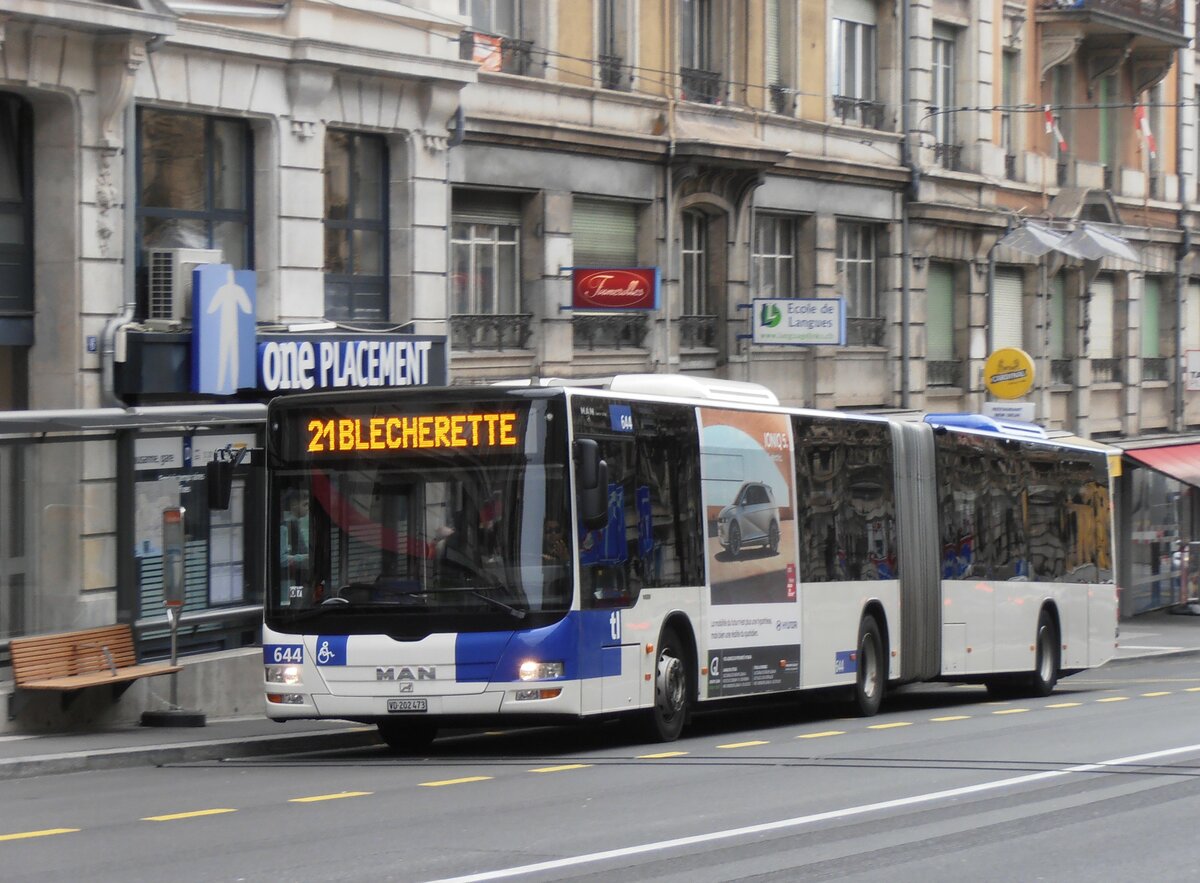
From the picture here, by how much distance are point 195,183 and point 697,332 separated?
1019 centimetres

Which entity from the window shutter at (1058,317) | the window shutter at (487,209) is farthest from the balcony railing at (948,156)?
the window shutter at (487,209)

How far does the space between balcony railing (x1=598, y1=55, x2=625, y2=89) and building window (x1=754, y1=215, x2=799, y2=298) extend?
4.31 m

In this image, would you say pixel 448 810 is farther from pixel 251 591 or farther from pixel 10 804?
pixel 251 591

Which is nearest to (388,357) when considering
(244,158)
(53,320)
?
(244,158)

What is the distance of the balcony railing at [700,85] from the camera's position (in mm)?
28578

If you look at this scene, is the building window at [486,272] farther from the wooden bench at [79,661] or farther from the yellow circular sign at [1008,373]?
the yellow circular sign at [1008,373]

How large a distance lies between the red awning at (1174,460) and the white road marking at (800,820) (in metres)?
25.4

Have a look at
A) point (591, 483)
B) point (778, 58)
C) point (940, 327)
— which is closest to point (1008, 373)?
point (940, 327)

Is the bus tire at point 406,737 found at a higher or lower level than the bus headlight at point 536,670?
lower

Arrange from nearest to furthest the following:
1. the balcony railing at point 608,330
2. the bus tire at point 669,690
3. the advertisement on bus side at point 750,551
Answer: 1. the bus tire at point 669,690
2. the advertisement on bus side at point 750,551
3. the balcony railing at point 608,330

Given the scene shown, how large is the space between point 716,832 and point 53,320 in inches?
418

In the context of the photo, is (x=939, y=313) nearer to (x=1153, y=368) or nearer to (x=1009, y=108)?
(x=1009, y=108)

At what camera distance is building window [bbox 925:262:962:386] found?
1404 inches

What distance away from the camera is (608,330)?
89.6ft
